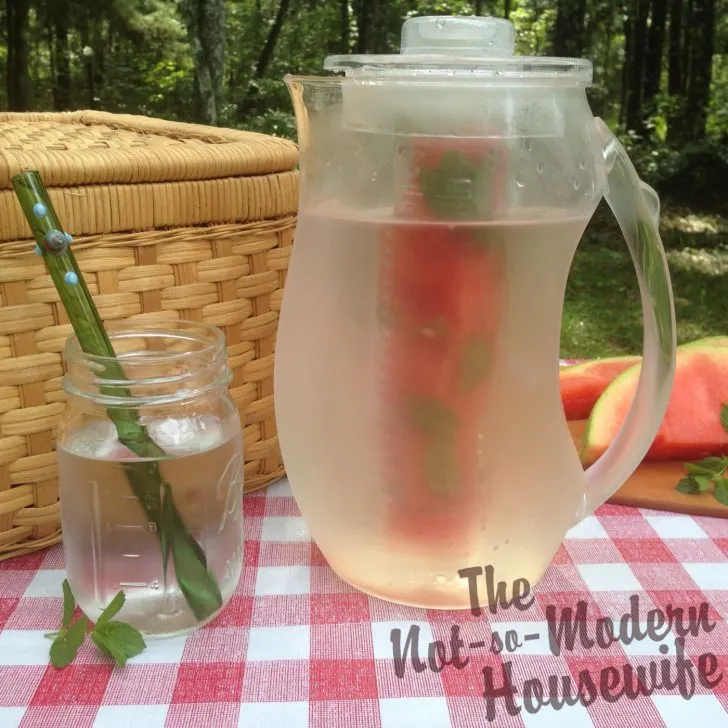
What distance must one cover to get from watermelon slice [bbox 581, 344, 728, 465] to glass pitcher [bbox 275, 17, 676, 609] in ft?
0.83

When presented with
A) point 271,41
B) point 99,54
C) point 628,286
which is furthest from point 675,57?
point 99,54

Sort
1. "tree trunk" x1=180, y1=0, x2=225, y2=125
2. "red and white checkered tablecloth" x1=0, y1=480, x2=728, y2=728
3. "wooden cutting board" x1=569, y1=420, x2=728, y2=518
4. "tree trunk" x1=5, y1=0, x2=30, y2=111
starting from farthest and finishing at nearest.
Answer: "tree trunk" x1=180, y1=0, x2=225, y2=125 → "tree trunk" x1=5, y1=0, x2=30, y2=111 → "wooden cutting board" x1=569, y1=420, x2=728, y2=518 → "red and white checkered tablecloth" x1=0, y1=480, x2=728, y2=728

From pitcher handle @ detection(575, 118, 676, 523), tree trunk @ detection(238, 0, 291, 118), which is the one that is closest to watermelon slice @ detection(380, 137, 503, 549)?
pitcher handle @ detection(575, 118, 676, 523)

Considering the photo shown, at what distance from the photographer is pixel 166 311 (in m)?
0.76

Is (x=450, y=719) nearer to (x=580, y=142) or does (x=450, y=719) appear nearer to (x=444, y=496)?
(x=444, y=496)

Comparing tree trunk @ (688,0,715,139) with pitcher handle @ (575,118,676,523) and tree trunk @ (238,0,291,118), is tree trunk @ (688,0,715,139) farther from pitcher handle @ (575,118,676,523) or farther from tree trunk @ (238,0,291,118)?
pitcher handle @ (575,118,676,523)

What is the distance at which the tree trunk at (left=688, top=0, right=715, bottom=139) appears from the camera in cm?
259

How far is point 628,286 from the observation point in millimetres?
2658

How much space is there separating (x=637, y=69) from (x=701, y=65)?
21cm

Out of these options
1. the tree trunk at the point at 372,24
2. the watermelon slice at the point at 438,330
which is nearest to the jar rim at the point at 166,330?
the watermelon slice at the point at 438,330

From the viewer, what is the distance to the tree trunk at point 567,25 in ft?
8.41

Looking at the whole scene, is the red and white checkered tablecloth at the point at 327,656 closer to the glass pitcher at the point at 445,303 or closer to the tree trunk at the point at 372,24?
the glass pitcher at the point at 445,303

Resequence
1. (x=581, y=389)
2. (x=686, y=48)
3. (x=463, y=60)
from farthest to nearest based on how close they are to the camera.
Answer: (x=686, y=48), (x=581, y=389), (x=463, y=60)

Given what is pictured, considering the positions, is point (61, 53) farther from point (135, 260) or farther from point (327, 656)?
point (327, 656)
